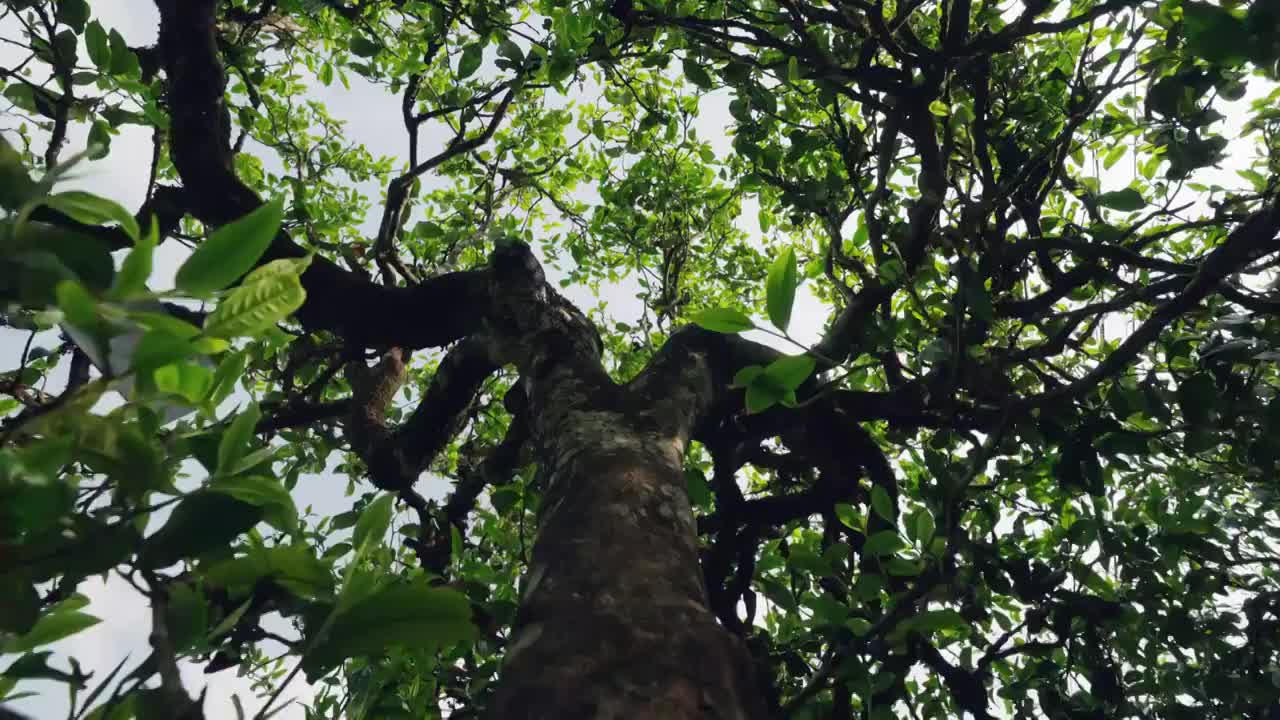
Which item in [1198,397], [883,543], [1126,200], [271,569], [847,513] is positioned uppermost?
[1126,200]

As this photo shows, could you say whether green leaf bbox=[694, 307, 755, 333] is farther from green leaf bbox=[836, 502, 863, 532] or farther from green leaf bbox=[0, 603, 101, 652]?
green leaf bbox=[836, 502, 863, 532]

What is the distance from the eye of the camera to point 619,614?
4.08ft

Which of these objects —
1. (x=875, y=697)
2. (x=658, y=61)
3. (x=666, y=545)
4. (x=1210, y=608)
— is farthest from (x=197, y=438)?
(x=1210, y=608)

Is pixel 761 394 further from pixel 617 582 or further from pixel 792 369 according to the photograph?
pixel 617 582

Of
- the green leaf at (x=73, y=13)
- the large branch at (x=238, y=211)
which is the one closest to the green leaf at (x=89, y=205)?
the green leaf at (x=73, y=13)

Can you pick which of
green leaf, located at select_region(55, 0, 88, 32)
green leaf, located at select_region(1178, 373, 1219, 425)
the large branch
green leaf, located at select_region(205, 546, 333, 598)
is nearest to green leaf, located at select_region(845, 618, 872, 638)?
green leaf, located at select_region(1178, 373, 1219, 425)

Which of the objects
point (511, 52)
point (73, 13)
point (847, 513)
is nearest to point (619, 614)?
point (847, 513)

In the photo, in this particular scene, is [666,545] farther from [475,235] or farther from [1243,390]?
[475,235]

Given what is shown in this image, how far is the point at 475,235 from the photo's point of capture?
556 centimetres

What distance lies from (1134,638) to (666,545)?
193 cm

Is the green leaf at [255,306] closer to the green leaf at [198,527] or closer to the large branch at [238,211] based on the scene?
the green leaf at [198,527]

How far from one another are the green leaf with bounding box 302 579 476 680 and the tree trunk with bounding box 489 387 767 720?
310mm

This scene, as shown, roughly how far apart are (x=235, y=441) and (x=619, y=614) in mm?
706

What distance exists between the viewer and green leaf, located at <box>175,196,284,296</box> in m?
0.64
